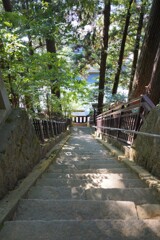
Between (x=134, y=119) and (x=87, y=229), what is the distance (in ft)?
11.0

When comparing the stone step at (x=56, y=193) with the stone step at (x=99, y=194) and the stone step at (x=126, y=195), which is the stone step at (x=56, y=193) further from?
the stone step at (x=126, y=195)

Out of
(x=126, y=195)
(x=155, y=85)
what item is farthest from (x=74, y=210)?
(x=155, y=85)

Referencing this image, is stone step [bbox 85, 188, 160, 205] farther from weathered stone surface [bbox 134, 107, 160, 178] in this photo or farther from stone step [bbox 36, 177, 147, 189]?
weathered stone surface [bbox 134, 107, 160, 178]

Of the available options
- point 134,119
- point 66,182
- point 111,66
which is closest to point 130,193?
point 66,182

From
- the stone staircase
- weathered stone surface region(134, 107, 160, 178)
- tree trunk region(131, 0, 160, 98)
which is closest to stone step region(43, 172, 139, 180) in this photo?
the stone staircase

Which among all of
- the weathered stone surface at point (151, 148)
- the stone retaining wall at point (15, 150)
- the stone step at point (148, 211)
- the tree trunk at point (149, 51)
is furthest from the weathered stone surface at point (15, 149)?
the tree trunk at point (149, 51)

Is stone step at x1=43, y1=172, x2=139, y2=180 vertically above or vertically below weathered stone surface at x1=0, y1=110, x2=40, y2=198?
below

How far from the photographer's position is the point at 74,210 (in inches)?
77.5

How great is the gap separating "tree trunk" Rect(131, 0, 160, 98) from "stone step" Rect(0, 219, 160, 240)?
189 inches

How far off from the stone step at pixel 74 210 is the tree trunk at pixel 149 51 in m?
4.47

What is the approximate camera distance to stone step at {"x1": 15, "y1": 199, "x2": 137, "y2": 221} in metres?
1.89

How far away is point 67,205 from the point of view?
6.72 feet

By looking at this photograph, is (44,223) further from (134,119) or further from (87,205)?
(134,119)

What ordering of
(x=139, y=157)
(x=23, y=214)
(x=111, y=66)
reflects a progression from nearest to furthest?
(x=23, y=214) → (x=139, y=157) → (x=111, y=66)
